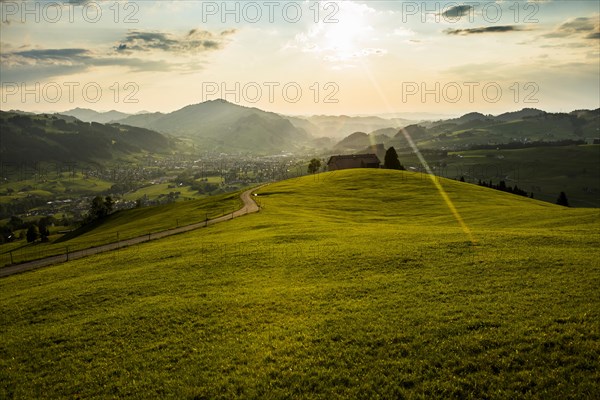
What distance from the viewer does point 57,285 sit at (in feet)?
117

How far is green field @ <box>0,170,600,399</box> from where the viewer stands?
1628 cm

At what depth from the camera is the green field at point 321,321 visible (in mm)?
16281

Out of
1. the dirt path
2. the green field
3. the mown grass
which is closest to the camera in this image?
the green field

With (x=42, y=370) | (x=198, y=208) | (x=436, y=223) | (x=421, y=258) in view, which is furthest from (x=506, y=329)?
(x=198, y=208)

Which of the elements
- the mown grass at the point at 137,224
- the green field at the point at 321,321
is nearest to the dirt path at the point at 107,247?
the mown grass at the point at 137,224

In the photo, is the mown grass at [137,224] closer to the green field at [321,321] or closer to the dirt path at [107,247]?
the dirt path at [107,247]

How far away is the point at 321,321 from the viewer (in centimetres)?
2188

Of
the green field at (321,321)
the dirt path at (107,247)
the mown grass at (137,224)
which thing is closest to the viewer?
the green field at (321,321)

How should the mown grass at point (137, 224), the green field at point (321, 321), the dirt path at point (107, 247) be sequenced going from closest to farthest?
1. the green field at point (321, 321)
2. the dirt path at point (107, 247)
3. the mown grass at point (137, 224)

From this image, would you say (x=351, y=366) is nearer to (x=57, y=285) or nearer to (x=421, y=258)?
(x=421, y=258)

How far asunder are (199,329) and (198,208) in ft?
253

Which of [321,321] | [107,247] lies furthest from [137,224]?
[321,321]

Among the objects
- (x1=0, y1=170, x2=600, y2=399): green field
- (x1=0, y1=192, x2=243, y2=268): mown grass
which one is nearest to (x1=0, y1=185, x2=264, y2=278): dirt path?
(x1=0, y1=192, x2=243, y2=268): mown grass

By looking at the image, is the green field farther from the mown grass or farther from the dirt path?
the mown grass
